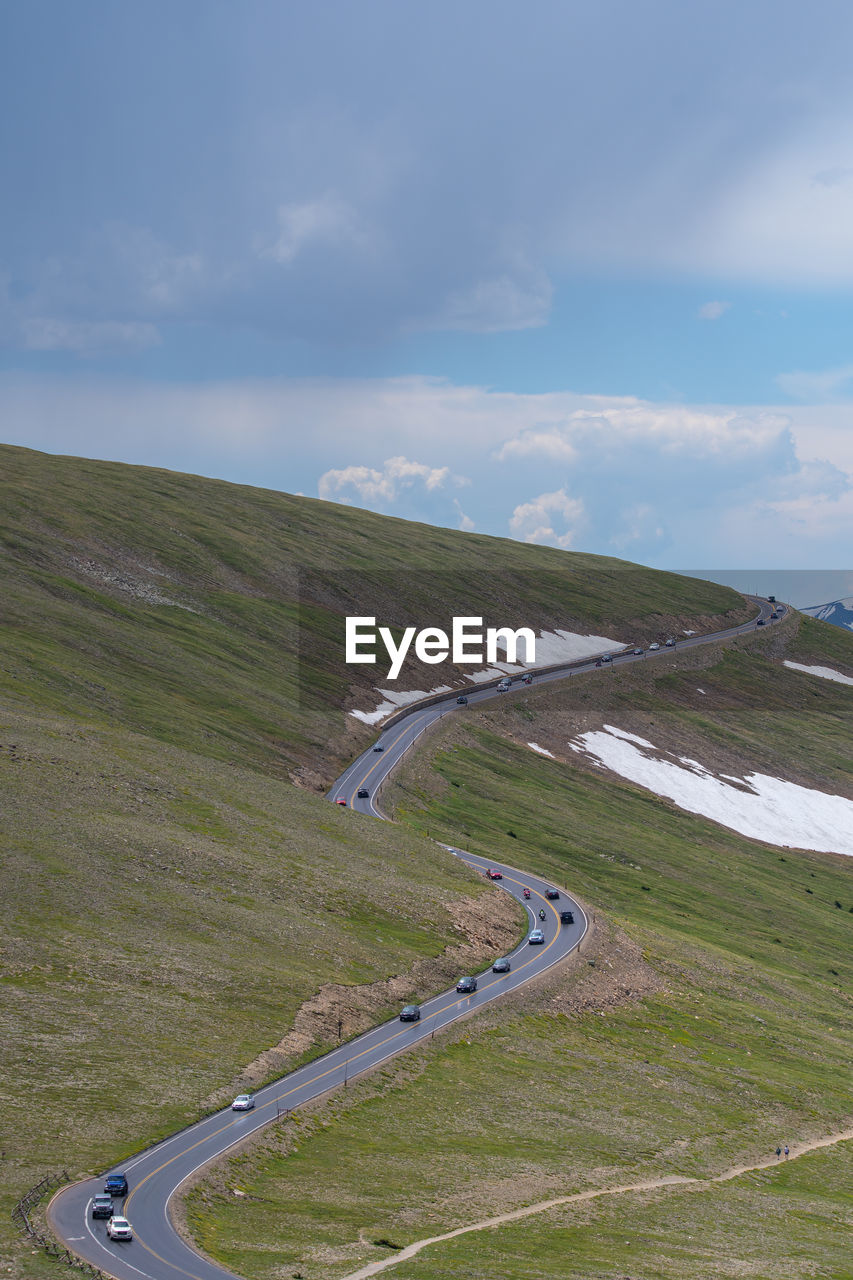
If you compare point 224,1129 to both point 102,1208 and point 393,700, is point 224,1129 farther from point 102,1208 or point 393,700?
point 393,700

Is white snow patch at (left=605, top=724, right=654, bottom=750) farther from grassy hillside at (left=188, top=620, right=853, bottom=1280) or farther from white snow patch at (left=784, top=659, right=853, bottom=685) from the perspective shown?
white snow patch at (left=784, top=659, right=853, bottom=685)

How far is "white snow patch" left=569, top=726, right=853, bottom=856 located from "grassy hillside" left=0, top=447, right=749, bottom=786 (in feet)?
93.3

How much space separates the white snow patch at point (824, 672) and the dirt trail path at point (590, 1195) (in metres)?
142

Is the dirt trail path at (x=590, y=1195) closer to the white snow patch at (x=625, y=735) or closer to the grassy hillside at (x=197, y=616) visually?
the grassy hillside at (x=197, y=616)

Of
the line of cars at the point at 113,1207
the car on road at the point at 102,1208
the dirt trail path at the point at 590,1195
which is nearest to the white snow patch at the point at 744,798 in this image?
the dirt trail path at the point at 590,1195

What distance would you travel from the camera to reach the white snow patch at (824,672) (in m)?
190

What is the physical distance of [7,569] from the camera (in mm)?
126750

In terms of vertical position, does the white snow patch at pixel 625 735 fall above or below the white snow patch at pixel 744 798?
above

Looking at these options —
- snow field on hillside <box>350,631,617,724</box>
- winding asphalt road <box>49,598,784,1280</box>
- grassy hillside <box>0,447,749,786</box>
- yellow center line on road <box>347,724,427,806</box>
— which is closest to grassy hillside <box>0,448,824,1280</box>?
grassy hillside <box>0,447,749,786</box>

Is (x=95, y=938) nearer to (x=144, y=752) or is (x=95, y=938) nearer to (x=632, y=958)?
(x=144, y=752)

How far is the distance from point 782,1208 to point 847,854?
8535 centimetres

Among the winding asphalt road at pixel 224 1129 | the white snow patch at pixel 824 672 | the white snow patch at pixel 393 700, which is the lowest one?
the winding asphalt road at pixel 224 1129

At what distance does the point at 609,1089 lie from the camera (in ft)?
182

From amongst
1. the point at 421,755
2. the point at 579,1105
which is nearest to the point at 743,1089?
the point at 579,1105
